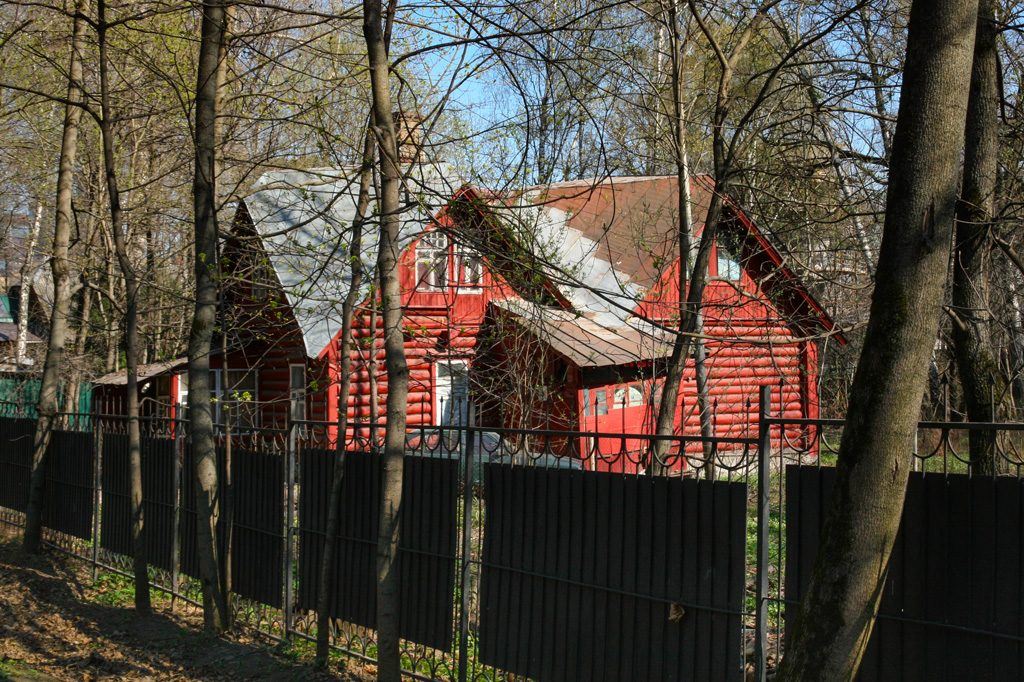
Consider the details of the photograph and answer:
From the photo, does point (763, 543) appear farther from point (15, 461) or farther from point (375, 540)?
point (15, 461)

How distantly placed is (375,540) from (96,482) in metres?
6.42

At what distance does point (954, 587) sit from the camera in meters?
4.71

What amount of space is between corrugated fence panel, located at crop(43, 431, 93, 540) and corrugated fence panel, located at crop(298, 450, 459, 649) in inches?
224

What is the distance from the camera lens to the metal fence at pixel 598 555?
186 inches

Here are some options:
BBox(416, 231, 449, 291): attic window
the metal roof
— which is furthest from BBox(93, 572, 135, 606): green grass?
the metal roof

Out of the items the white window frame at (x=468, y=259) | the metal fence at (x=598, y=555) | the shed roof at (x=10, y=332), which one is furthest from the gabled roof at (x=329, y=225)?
the shed roof at (x=10, y=332)

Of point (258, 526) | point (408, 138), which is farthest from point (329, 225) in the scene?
point (258, 526)

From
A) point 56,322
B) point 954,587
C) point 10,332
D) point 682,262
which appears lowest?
point 954,587

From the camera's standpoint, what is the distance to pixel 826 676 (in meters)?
4.56

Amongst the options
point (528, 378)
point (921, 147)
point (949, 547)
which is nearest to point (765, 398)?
point (949, 547)

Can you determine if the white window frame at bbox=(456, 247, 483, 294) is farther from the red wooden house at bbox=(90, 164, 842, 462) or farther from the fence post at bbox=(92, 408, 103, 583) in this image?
the fence post at bbox=(92, 408, 103, 583)

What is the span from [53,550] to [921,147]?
1298cm

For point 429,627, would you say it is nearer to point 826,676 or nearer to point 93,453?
point 826,676

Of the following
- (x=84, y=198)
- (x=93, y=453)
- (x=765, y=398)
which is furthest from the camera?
(x=84, y=198)
